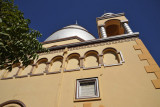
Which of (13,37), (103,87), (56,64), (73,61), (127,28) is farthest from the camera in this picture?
(127,28)

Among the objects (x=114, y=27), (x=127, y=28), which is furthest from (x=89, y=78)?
(x=114, y=27)

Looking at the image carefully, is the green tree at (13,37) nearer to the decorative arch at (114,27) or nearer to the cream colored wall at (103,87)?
the cream colored wall at (103,87)

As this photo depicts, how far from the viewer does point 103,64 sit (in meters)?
7.34

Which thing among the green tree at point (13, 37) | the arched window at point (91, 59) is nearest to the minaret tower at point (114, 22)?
the arched window at point (91, 59)

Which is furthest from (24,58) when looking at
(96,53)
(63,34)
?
(63,34)

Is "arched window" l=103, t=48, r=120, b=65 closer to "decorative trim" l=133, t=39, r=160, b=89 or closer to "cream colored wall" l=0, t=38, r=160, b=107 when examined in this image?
"cream colored wall" l=0, t=38, r=160, b=107

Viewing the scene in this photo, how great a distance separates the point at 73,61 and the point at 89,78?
201cm

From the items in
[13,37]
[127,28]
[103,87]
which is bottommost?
[103,87]

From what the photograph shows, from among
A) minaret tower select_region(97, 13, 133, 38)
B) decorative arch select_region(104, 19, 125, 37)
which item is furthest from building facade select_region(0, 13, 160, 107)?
decorative arch select_region(104, 19, 125, 37)

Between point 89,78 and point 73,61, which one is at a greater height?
point 73,61

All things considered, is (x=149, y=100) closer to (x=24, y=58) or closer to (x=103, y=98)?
(x=103, y=98)

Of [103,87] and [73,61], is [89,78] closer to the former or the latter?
[103,87]

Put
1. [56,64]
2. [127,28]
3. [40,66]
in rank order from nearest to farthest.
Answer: [56,64], [40,66], [127,28]

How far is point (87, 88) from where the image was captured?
658cm
